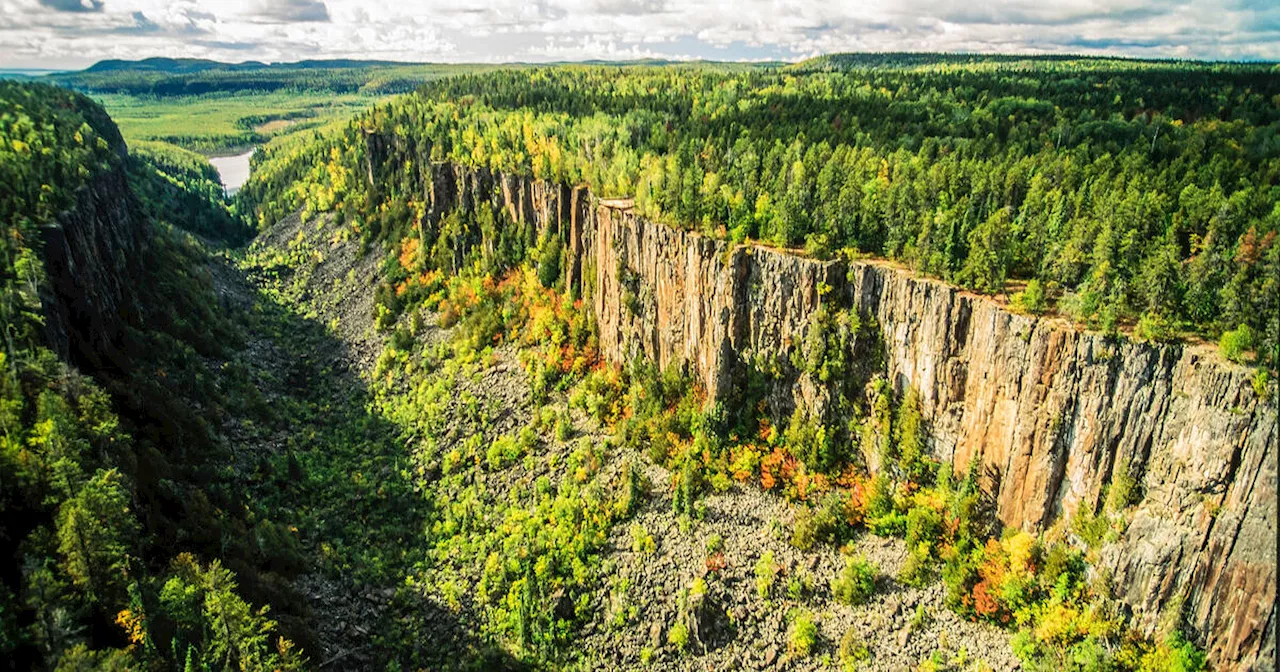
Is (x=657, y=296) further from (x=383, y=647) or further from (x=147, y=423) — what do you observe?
(x=147, y=423)

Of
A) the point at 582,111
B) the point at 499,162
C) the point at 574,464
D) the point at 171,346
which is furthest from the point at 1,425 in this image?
the point at 582,111

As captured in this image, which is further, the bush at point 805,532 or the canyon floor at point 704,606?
the bush at point 805,532

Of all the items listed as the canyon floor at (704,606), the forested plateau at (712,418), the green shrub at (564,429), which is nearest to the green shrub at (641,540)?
the canyon floor at (704,606)

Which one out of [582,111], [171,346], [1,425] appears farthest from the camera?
[582,111]

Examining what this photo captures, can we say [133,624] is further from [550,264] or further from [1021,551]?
[550,264]

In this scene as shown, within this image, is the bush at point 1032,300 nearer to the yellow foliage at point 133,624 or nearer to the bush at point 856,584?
the bush at point 856,584

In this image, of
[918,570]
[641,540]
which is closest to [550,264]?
[641,540]
